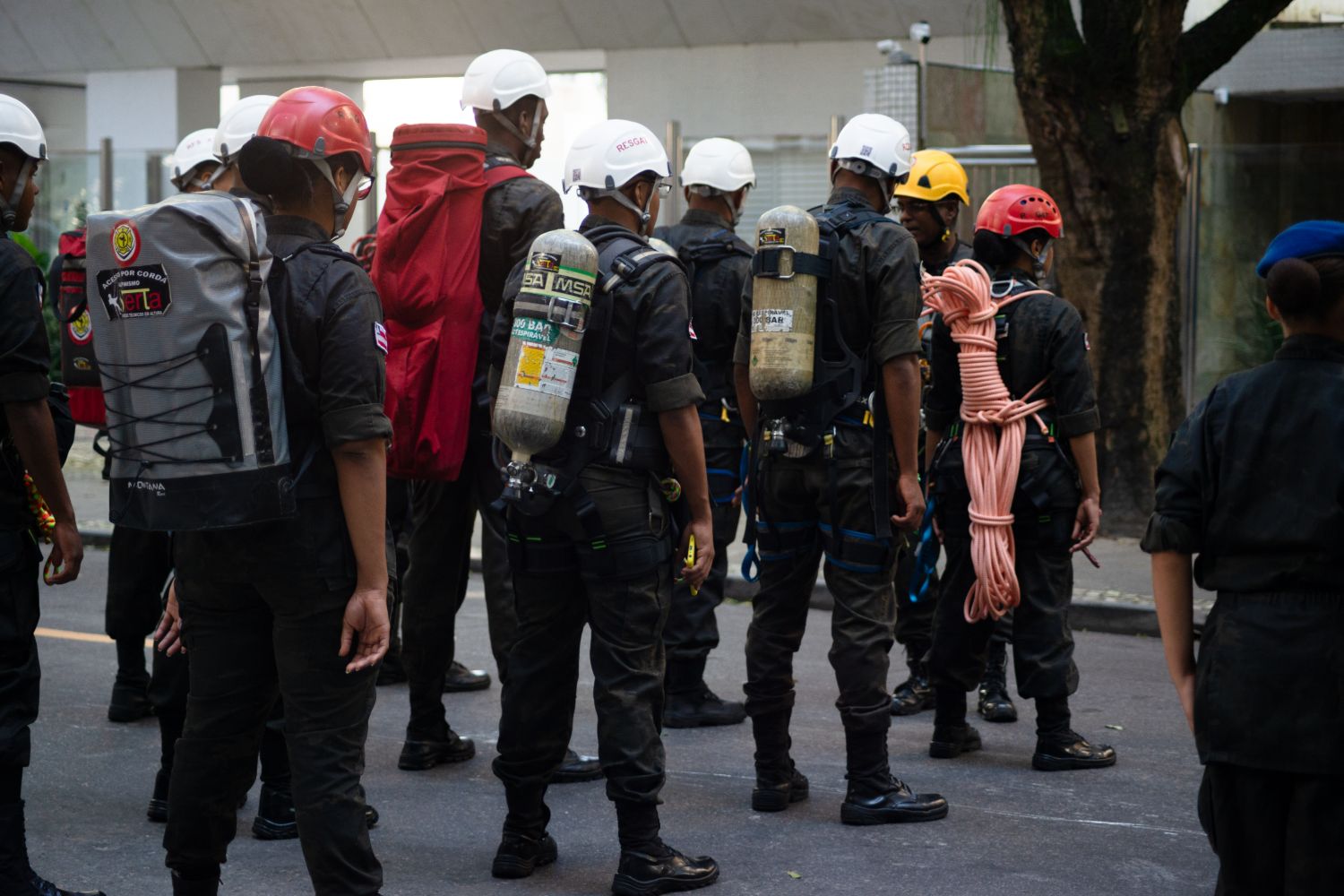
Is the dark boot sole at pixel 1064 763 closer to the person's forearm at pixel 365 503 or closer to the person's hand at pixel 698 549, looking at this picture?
the person's hand at pixel 698 549

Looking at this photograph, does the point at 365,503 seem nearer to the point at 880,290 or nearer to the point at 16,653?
the point at 16,653

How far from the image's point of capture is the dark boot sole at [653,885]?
4.54 meters

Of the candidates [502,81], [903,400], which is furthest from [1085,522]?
[502,81]

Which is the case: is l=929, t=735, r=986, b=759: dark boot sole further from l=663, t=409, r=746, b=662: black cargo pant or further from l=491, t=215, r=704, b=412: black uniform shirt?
l=491, t=215, r=704, b=412: black uniform shirt

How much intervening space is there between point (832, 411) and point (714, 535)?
64.3 inches

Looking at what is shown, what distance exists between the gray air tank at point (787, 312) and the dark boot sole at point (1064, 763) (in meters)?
1.75

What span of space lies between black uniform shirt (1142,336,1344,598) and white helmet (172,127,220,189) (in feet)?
12.8

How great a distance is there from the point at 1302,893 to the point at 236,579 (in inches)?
89.0

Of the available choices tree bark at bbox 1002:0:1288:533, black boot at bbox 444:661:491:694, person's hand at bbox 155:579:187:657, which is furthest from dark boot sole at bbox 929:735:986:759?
tree bark at bbox 1002:0:1288:533

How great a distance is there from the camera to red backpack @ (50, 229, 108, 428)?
5.84m

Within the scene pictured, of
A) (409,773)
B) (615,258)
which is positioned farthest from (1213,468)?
(409,773)

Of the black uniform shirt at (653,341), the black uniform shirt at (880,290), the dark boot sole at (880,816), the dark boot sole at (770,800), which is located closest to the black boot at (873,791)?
the dark boot sole at (880,816)

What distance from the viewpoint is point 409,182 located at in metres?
5.34

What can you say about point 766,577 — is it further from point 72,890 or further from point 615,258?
point 72,890
